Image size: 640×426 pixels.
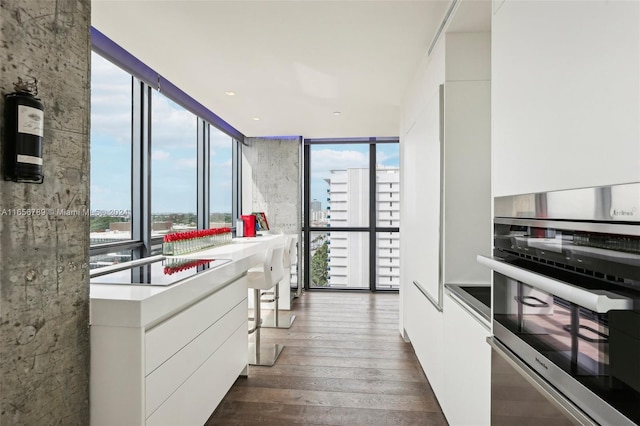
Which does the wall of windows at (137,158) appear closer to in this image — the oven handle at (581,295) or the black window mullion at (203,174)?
the black window mullion at (203,174)

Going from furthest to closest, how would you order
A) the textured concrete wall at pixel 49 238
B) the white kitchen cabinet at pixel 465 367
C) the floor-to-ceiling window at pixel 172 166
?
the floor-to-ceiling window at pixel 172 166 < the white kitchen cabinet at pixel 465 367 < the textured concrete wall at pixel 49 238

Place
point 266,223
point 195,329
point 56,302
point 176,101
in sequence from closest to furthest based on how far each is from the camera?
point 56,302 < point 195,329 < point 176,101 < point 266,223

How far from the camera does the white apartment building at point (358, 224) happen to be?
605cm

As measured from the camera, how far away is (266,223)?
5465 millimetres

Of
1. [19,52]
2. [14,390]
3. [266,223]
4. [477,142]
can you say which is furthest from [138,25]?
[266,223]

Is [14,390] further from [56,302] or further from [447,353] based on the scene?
[447,353]

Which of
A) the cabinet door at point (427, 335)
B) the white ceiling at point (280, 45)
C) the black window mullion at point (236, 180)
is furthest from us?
the black window mullion at point (236, 180)

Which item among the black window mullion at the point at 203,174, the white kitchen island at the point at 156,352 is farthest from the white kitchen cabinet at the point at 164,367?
the black window mullion at the point at 203,174

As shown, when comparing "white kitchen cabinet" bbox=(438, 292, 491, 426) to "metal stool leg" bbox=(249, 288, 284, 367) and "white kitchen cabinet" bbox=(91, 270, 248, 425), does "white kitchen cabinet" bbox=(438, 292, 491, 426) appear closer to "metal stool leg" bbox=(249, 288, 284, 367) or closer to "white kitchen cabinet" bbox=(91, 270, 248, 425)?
"white kitchen cabinet" bbox=(91, 270, 248, 425)

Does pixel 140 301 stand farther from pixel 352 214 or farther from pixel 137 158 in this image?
pixel 352 214

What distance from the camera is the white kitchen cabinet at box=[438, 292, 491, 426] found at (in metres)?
1.49

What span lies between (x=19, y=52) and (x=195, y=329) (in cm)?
145

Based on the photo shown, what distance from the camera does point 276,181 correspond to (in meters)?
5.56

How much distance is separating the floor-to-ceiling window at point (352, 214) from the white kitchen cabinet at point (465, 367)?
386 centimetres
